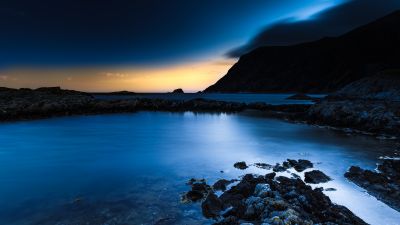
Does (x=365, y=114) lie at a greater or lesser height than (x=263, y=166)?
greater

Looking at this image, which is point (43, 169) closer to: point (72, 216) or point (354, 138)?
point (72, 216)

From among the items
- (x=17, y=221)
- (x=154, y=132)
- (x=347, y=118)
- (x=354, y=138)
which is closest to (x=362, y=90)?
(x=347, y=118)

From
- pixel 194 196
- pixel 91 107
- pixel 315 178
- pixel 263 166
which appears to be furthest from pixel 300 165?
pixel 91 107

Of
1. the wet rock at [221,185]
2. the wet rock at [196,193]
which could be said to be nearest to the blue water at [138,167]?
the wet rock at [196,193]

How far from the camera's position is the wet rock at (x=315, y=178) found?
402 inches

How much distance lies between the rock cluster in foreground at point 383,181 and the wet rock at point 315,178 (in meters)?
1.07

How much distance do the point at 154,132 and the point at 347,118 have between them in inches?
789

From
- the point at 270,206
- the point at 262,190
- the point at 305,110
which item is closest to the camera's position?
the point at 270,206

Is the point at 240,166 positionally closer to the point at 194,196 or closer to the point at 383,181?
the point at 194,196

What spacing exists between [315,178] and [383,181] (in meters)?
2.41

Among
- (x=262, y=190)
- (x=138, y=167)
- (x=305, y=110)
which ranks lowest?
(x=138, y=167)

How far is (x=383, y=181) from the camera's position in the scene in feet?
32.0

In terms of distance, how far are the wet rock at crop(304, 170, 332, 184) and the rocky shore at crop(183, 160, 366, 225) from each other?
1226mm

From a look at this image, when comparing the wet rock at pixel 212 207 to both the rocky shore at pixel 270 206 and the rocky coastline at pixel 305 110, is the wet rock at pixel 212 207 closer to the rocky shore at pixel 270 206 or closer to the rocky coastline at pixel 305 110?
the rocky shore at pixel 270 206
